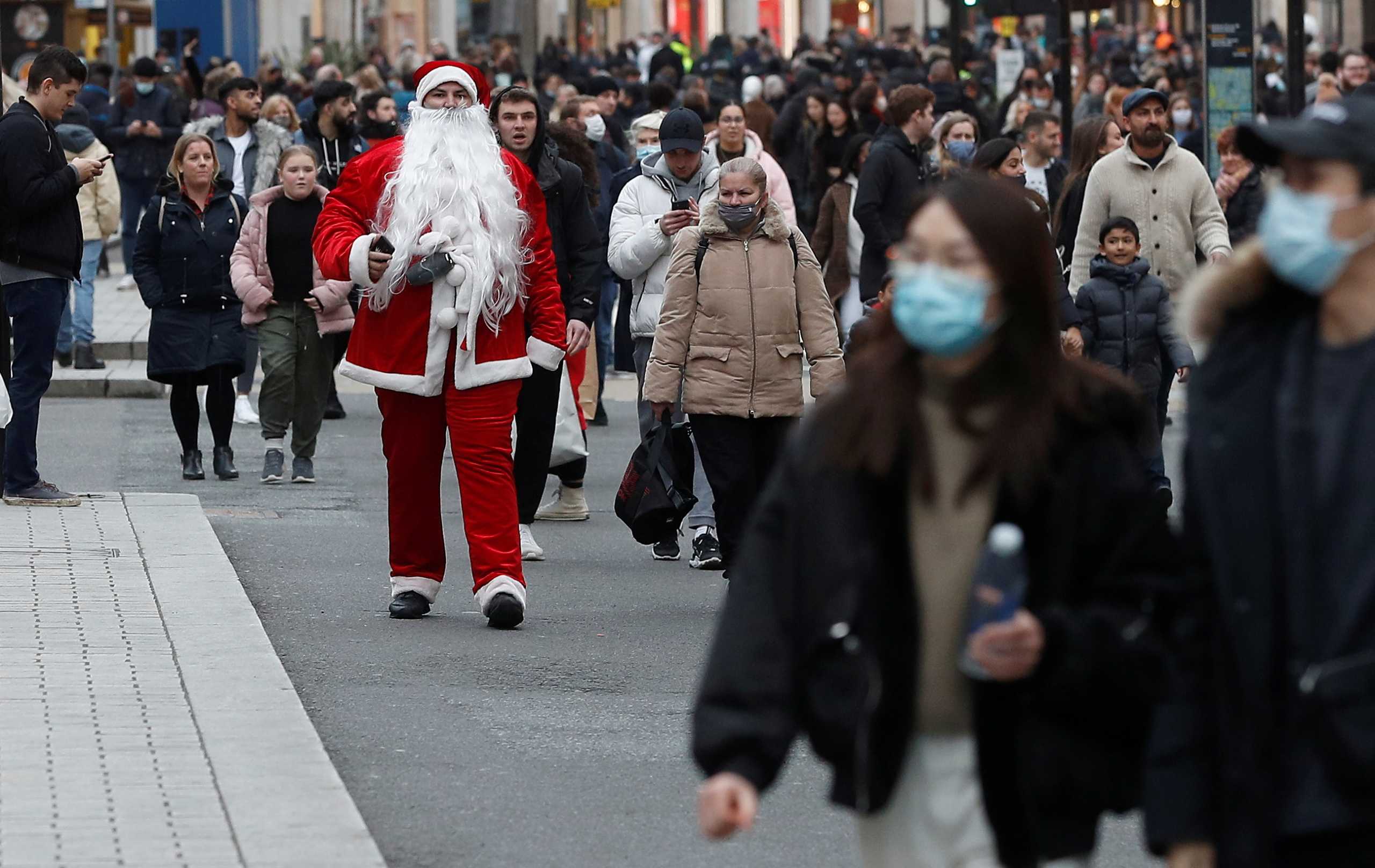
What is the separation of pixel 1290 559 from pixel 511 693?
4599 mm

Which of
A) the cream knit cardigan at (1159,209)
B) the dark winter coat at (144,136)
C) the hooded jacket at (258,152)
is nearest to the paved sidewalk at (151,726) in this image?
the cream knit cardigan at (1159,209)

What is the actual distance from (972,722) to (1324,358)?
2.16 ft

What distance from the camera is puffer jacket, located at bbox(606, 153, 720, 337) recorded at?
34.9 feet

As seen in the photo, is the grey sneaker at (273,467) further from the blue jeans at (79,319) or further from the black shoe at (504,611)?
the blue jeans at (79,319)

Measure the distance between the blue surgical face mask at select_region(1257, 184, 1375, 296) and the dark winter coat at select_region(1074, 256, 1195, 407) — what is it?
23.5 ft

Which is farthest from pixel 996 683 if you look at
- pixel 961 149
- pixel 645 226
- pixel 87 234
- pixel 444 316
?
pixel 87 234

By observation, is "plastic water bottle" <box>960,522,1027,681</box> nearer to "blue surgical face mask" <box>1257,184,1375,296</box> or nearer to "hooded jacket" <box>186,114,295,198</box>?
"blue surgical face mask" <box>1257,184,1375,296</box>

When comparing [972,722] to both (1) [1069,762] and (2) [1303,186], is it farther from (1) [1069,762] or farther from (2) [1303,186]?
(2) [1303,186]

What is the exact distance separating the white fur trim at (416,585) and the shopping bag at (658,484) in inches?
41.4

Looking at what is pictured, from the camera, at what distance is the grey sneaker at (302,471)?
41.2 feet

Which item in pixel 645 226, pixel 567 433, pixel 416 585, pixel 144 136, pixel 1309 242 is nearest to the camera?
pixel 1309 242

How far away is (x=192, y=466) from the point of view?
41.6ft

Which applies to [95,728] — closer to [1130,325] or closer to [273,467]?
[1130,325]

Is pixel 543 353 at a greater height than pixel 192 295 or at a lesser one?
lesser
